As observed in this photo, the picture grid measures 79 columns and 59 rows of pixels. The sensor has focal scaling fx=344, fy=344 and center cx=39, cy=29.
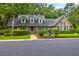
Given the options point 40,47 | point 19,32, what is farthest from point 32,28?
point 40,47

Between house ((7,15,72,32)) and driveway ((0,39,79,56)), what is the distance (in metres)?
0.37

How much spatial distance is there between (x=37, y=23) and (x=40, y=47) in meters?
0.62

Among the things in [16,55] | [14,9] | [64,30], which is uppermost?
[14,9]

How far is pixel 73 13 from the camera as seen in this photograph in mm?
8250

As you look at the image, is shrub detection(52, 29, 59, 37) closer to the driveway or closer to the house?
the house

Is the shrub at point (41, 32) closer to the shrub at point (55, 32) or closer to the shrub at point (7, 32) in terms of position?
the shrub at point (55, 32)

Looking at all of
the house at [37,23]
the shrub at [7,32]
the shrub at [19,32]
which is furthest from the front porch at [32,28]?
the shrub at [7,32]

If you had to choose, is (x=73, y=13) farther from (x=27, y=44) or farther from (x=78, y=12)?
(x=27, y=44)

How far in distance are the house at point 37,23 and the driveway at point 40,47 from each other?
14.4 inches

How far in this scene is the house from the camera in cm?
842

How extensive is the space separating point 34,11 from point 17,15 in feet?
1.41

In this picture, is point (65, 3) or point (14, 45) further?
point (14, 45)

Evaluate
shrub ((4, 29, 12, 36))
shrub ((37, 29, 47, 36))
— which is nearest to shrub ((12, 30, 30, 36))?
shrub ((4, 29, 12, 36))

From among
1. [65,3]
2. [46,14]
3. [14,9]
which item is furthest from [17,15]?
[65,3]
